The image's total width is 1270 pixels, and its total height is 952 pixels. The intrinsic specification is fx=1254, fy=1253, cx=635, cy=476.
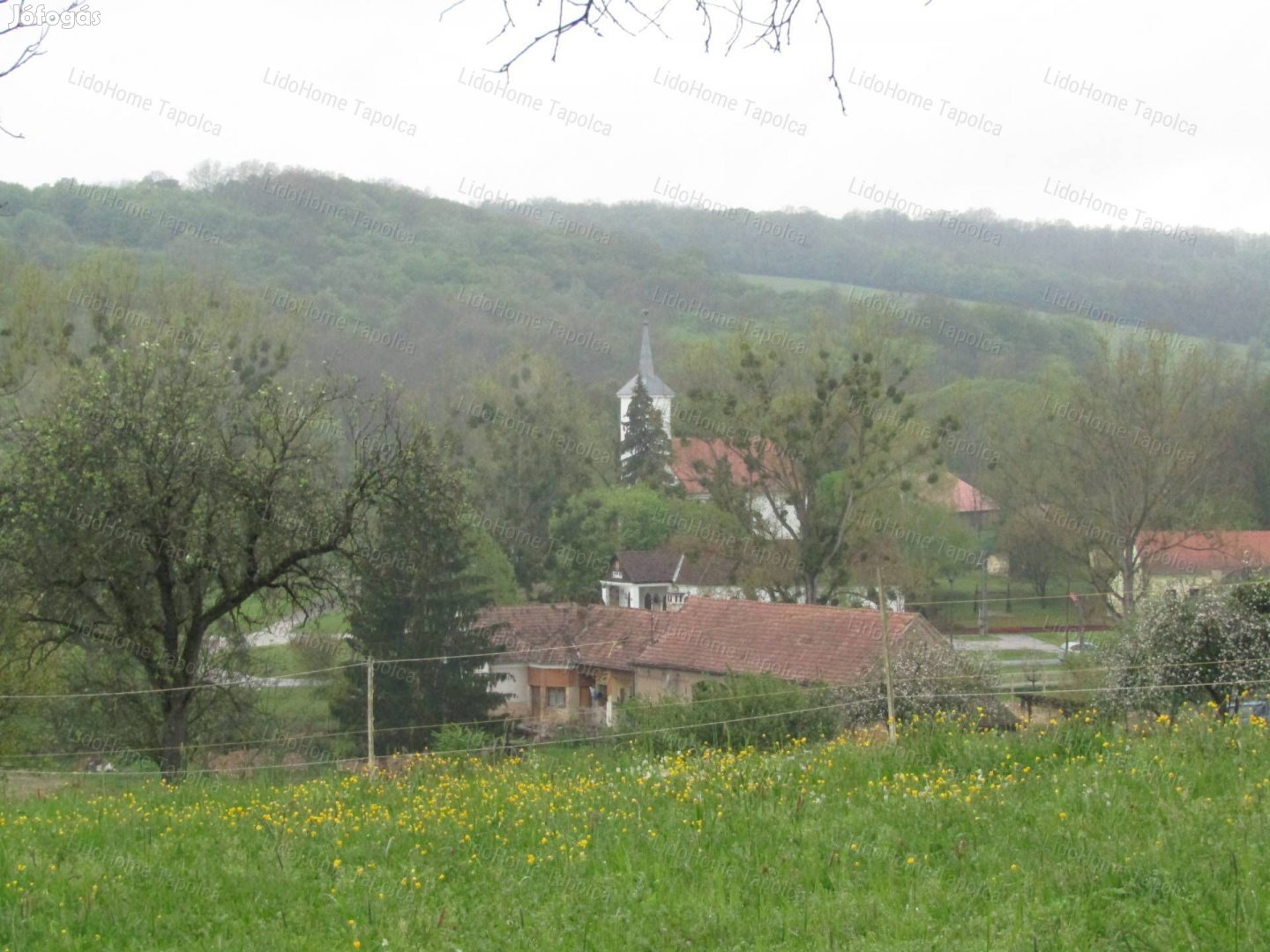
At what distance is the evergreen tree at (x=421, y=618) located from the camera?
21547 millimetres

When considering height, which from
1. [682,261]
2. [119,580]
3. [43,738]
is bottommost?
[43,738]

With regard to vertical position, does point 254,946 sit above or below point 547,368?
below

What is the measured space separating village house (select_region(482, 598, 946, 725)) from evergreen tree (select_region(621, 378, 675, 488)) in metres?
24.6

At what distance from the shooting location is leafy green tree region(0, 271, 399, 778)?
19.1 metres

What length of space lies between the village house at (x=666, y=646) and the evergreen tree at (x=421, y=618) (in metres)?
1.20

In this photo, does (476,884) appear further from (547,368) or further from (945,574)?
(547,368)

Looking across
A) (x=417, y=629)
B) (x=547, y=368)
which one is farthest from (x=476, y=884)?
(x=547, y=368)

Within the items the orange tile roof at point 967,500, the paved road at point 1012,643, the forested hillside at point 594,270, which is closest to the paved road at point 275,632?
the paved road at point 1012,643

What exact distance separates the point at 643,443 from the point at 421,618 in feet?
125

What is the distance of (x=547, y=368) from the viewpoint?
205ft

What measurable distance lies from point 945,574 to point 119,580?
4270 cm

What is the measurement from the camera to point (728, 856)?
6.98 m

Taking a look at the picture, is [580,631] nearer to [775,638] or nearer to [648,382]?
[775,638]

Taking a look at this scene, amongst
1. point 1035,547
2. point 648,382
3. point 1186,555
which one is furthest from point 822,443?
point 648,382
